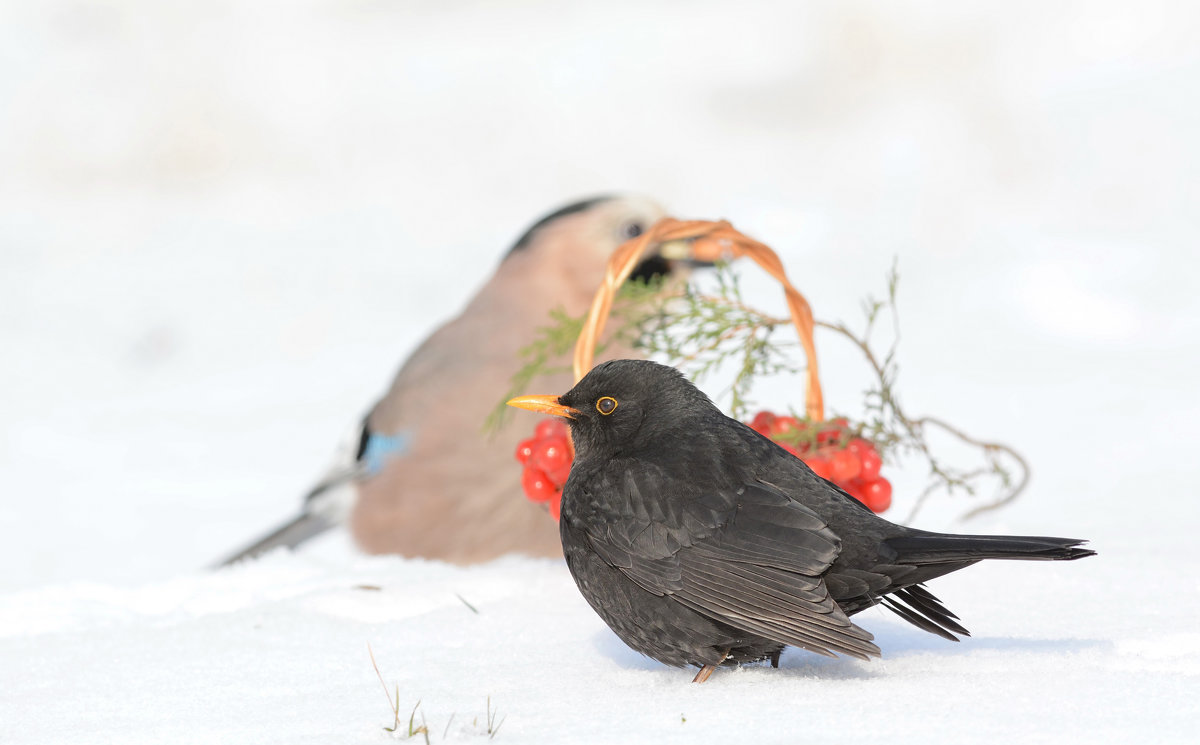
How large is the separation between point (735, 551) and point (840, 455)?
0.87m

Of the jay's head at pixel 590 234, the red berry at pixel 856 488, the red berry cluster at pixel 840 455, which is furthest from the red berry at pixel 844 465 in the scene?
the jay's head at pixel 590 234

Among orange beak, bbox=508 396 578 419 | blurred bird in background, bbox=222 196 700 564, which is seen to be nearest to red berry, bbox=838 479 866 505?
orange beak, bbox=508 396 578 419

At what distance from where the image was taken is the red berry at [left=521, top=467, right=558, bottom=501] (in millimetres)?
3299

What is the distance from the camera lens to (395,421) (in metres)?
4.78

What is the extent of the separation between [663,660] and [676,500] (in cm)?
34

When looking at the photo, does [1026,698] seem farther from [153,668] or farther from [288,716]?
[153,668]

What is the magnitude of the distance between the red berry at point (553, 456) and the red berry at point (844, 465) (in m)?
0.72

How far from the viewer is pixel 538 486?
3301mm

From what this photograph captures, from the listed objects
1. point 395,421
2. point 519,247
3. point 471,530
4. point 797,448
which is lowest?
point 471,530

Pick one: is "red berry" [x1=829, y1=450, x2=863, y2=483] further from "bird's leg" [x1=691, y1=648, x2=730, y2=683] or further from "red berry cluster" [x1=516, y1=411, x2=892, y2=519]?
"bird's leg" [x1=691, y1=648, x2=730, y2=683]

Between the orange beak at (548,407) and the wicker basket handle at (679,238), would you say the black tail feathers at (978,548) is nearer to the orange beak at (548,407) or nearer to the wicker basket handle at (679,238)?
the orange beak at (548,407)

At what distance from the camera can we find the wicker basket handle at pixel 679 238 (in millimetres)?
3217

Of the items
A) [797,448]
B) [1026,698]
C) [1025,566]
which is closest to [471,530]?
[797,448]

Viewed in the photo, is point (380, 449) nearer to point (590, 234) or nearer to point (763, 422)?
point (590, 234)
